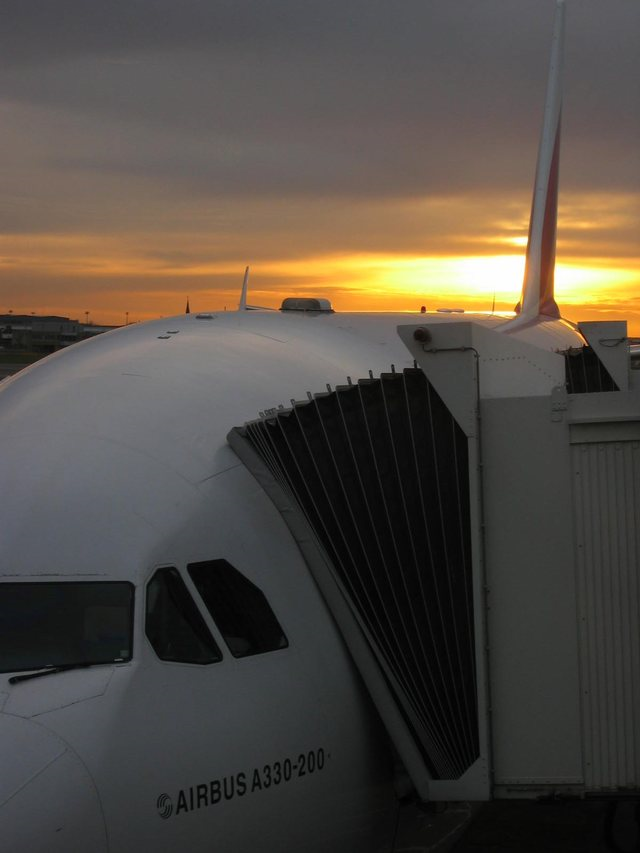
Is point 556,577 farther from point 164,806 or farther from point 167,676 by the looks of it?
point 164,806

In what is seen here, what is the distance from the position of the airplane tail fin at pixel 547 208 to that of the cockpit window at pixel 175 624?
1577 centimetres

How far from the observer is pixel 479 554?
7387 millimetres

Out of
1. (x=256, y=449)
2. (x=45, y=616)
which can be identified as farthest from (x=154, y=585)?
(x=256, y=449)

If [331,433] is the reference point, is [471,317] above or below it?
above

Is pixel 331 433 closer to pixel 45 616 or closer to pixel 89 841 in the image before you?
pixel 45 616

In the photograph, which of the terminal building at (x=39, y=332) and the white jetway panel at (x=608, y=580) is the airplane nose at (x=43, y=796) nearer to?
the white jetway panel at (x=608, y=580)

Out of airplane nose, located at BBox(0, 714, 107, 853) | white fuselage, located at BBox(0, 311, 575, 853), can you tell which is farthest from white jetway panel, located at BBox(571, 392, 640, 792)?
airplane nose, located at BBox(0, 714, 107, 853)

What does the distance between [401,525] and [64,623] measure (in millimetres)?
2316

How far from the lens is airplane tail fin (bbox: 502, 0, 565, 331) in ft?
73.9

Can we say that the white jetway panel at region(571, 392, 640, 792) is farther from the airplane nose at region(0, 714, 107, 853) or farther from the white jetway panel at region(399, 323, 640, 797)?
the airplane nose at region(0, 714, 107, 853)

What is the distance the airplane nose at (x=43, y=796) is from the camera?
537 cm

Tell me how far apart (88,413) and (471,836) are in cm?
758

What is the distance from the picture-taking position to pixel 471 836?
43.1 ft

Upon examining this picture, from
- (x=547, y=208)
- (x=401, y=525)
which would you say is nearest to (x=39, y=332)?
(x=547, y=208)
